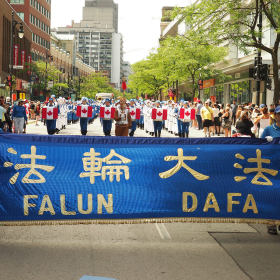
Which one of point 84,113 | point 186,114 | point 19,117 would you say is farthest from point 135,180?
point 84,113

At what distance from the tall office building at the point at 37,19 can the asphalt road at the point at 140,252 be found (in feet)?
280

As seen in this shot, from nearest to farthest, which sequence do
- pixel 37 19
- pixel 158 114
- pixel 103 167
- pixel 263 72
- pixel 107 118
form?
pixel 103 167 < pixel 263 72 < pixel 107 118 < pixel 158 114 < pixel 37 19

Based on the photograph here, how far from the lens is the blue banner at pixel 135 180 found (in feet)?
19.3

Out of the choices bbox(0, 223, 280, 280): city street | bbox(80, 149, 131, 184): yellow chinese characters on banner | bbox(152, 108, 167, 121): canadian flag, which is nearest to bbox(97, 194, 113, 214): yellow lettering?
bbox(80, 149, 131, 184): yellow chinese characters on banner

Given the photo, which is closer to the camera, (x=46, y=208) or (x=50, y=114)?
(x=46, y=208)

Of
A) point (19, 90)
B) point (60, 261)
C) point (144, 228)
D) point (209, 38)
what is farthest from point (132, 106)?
point (19, 90)

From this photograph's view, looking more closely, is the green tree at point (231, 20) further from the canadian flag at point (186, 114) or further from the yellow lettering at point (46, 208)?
the yellow lettering at point (46, 208)

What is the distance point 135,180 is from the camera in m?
6.10

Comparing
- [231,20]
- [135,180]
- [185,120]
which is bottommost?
[135,180]

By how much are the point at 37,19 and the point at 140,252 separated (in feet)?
308

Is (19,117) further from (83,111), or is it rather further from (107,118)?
(107,118)

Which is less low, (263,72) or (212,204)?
(263,72)

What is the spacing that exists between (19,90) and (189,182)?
230 ft

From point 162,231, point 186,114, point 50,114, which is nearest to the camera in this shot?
point 162,231
